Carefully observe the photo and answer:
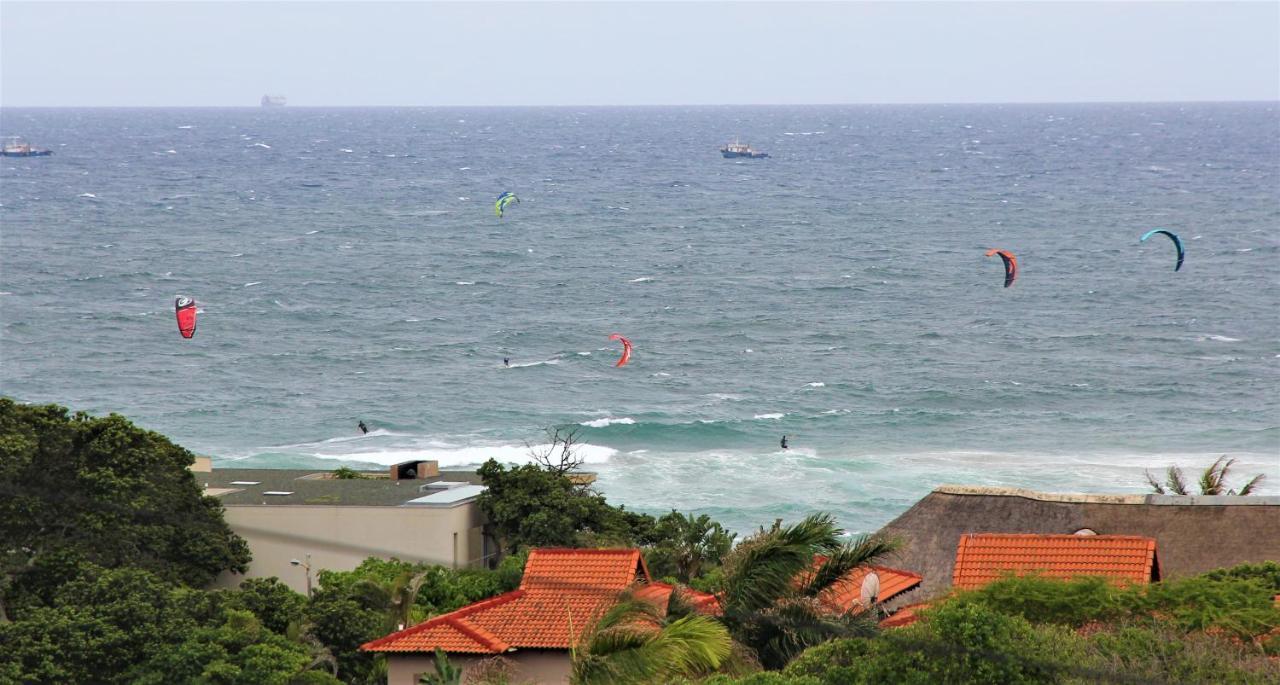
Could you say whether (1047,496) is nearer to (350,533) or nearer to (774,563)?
(350,533)

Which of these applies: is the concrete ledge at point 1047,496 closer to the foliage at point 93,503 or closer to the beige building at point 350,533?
the beige building at point 350,533

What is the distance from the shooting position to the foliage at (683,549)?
28.8 metres

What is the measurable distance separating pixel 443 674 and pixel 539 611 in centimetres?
181

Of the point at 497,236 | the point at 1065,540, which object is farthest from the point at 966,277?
the point at 1065,540

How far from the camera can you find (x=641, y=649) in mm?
13703

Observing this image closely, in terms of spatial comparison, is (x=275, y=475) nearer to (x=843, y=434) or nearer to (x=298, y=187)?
(x=843, y=434)

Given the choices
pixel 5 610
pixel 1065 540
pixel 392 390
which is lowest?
pixel 392 390

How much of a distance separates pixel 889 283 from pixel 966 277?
662 centimetres

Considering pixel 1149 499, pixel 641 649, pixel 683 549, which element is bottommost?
pixel 683 549

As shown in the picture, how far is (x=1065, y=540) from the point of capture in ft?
65.2

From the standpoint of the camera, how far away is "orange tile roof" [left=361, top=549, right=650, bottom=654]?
18.9 meters

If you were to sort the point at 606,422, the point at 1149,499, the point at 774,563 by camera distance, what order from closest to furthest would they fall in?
the point at 774,563
the point at 1149,499
the point at 606,422

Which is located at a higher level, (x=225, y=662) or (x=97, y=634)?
(x=97, y=634)

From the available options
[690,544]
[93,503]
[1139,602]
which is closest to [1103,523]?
[690,544]
